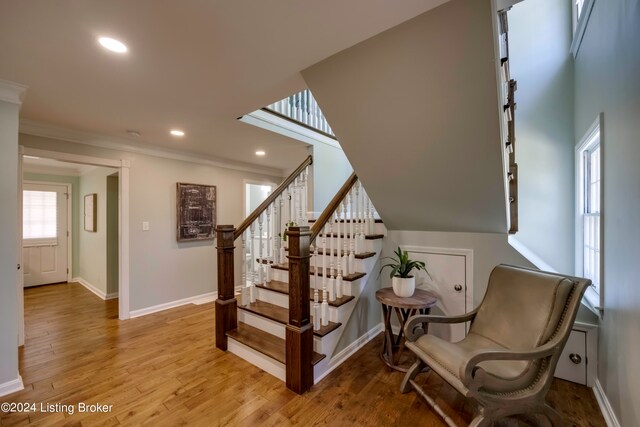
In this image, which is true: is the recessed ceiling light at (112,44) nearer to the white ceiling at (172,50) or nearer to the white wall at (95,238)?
the white ceiling at (172,50)

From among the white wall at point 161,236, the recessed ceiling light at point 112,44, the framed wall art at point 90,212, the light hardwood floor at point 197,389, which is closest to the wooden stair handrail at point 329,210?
the light hardwood floor at point 197,389

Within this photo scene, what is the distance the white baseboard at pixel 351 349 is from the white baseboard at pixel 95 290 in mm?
3984

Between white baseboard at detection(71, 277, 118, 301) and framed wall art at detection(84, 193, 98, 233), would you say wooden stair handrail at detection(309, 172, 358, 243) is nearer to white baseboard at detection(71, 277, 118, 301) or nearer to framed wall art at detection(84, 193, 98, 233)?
white baseboard at detection(71, 277, 118, 301)

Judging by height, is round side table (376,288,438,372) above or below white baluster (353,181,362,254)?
below

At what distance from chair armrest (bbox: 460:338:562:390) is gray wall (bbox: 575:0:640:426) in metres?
0.34

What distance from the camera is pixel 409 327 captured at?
1.88 m

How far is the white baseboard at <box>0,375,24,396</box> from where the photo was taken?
1.90m

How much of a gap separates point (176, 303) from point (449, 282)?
11.8ft

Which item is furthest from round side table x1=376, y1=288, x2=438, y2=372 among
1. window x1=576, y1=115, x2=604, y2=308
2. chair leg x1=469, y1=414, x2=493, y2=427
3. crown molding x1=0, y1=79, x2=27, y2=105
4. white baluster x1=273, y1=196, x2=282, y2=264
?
crown molding x1=0, y1=79, x2=27, y2=105

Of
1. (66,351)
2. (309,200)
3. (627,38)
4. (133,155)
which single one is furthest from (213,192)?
(627,38)

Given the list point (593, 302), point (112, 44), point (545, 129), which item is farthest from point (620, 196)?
point (112, 44)

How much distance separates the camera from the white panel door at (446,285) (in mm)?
2502

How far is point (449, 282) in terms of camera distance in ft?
8.41

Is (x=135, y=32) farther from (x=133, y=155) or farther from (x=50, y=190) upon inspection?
(x=50, y=190)
